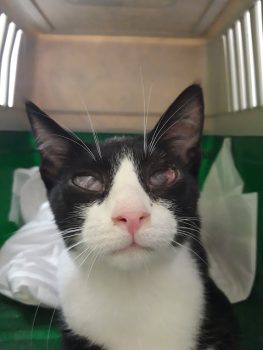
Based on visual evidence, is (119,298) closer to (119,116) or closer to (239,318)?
(239,318)

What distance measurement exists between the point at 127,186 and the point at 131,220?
0.28ft

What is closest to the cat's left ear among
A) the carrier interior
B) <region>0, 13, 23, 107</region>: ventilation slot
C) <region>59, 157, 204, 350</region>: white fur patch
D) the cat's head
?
the cat's head

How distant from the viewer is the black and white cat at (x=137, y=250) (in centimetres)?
77

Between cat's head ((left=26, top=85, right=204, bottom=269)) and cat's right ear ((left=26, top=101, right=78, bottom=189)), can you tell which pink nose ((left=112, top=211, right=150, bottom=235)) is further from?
cat's right ear ((left=26, top=101, right=78, bottom=189))

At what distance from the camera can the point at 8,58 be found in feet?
4.47

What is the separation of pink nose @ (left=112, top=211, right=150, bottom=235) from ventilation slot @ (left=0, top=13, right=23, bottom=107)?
80 cm

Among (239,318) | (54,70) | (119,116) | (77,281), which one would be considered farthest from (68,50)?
(239,318)

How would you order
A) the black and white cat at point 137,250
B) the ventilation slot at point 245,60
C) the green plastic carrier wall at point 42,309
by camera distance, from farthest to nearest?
the ventilation slot at point 245,60
the green plastic carrier wall at point 42,309
the black and white cat at point 137,250

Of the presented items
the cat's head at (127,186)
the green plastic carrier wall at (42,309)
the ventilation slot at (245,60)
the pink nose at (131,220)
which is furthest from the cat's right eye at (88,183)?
the ventilation slot at (245,60)

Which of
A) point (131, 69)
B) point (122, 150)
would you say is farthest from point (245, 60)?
point (122, 150)

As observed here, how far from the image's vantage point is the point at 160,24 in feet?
4.70

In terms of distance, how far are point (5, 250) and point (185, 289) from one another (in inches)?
27.0

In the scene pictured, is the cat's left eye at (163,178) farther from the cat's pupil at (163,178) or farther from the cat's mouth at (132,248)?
the cat's mouth at (132,248)

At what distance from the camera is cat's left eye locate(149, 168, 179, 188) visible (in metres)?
0.79
